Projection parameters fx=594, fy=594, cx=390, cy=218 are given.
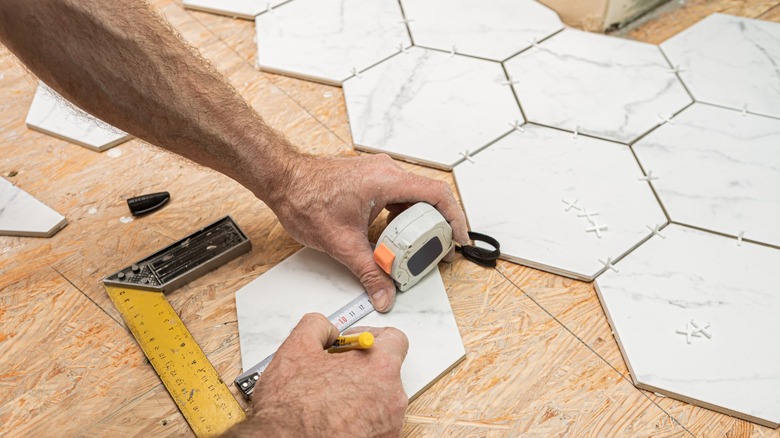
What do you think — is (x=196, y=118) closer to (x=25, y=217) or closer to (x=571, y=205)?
(x=25, y=217)

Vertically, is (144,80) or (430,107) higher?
(144,80)

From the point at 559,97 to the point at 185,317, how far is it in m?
1.10

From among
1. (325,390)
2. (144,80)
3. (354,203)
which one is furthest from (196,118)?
(325,390)

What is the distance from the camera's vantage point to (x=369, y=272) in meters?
1.19

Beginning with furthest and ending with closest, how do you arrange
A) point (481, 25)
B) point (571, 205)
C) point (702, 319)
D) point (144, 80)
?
point (481, 25), point (571, 205), point (702, 319), point (144, 80)

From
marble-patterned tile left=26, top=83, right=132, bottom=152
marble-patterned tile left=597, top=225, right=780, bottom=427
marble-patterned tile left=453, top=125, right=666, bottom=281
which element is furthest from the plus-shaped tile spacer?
marble-patterned tile left=26, top=83, right=132, bottom=152

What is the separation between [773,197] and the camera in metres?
1.37

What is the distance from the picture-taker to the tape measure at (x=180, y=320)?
3.58 ft

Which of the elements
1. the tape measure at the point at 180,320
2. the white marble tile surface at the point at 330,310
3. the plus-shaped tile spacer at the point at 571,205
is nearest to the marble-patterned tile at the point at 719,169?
the plus-shaped tile spacer at the point at 571,205

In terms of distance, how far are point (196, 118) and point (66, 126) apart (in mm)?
712

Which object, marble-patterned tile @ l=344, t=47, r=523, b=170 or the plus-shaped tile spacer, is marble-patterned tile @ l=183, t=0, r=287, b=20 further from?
the plus-shaped tile spacer

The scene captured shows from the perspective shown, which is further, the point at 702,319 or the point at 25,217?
the point at 25,217

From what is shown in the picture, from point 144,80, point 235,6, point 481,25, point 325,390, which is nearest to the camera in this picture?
point 325,390

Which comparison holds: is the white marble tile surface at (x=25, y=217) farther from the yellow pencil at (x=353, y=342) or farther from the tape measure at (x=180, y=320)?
A: the yellow pencil at (x=353, y=342)
